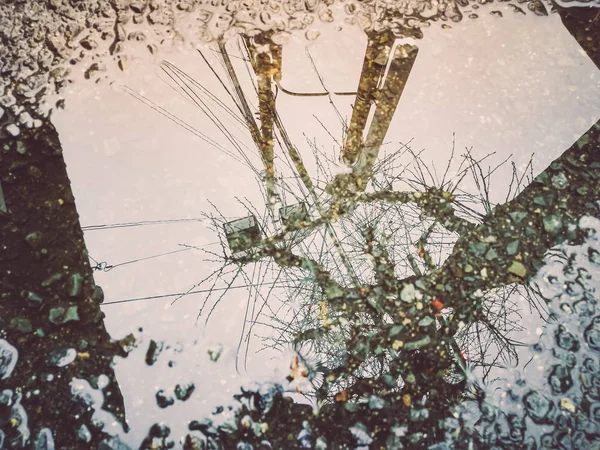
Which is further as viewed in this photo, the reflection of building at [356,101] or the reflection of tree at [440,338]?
the reflection of building at [356,101]

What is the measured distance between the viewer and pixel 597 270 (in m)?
1.78

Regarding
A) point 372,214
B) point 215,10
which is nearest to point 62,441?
point 372,214

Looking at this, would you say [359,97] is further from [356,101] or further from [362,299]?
[362,299]

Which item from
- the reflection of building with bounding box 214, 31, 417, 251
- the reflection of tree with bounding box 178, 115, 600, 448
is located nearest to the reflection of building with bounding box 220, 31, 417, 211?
the reflection of building with bounding box 214, 31, 417, 251

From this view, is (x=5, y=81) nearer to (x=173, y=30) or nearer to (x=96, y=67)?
(x=96, y=67)

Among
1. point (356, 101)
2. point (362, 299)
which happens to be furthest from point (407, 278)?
point (356, 101)

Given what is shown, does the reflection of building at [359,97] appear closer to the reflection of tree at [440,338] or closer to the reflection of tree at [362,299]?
the reflection of tree at [362,299]

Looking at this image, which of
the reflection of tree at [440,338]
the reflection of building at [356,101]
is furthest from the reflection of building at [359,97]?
the reflection of tree at [440,338]

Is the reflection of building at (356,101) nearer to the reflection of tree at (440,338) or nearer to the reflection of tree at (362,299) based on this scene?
the reflection of tree at (362,299)

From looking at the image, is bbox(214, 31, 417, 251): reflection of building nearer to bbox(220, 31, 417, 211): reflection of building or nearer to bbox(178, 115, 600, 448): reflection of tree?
bbox(220, 31, 417, 211): reflection of building

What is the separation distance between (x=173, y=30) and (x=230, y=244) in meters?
1.41

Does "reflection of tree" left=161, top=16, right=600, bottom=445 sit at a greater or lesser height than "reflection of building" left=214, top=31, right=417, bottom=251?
lesser

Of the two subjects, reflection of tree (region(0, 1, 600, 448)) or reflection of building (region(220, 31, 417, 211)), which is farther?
reflection of building (region(220, 31, 417, 211))

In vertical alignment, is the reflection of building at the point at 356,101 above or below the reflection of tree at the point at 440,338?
above
